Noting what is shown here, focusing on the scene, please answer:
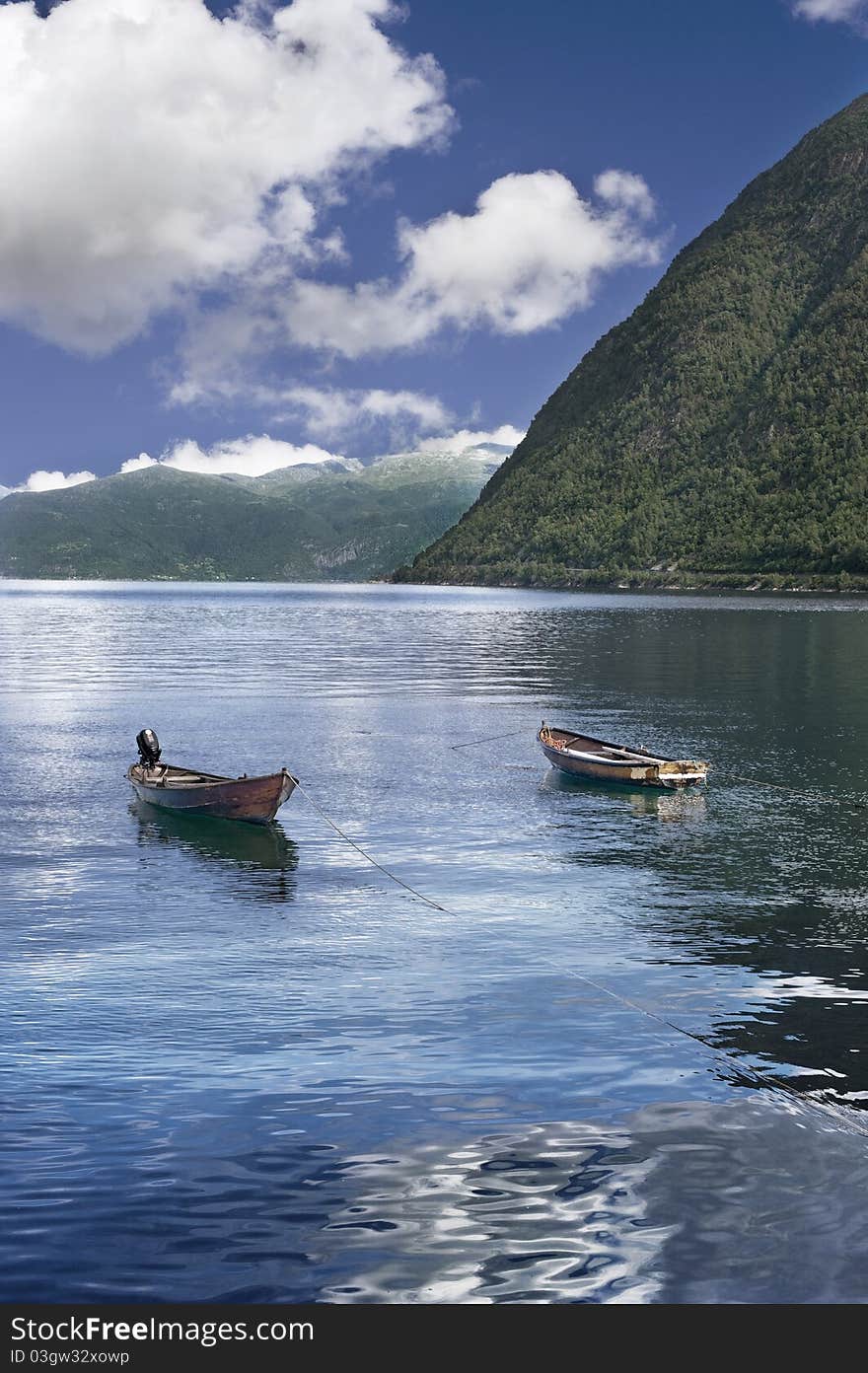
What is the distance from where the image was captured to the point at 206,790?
4331cm

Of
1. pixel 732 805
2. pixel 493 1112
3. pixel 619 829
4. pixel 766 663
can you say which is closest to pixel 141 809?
pixel 619 829

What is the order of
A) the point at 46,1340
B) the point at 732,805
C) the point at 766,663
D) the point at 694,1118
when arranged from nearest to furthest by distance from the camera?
the point at 46,1340
the point at 694,1118
the point at 732,805
the point at 766,663

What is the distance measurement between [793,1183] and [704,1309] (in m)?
3.47

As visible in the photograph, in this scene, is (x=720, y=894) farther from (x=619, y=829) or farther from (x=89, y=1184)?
(x=89, y=1184)

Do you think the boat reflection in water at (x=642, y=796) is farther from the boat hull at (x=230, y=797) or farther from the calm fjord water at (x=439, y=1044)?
the boat hull at (x=230, y=797)

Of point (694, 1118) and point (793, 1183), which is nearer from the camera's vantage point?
point (793, 1183)

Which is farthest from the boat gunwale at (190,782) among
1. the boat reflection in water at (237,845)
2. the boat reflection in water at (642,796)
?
the boat reflection in water at (642,796)

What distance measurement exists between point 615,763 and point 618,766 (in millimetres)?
200

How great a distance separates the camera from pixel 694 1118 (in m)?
19.2

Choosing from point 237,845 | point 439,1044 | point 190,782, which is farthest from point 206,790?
point 439,1044

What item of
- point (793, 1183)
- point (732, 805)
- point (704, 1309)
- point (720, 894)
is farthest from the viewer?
point (732, 805)

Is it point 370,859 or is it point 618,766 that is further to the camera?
point 618,766

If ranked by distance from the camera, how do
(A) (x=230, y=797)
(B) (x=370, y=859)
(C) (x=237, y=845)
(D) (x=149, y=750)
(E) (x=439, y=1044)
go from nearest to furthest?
(E) (x=439, y=1044)
(B) (x=370, y=859)
(C) (x=237, y=845)
(A) (x=230, y=797)
(D) (x=149, y=750)

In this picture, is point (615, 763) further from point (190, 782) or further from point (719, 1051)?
point (719, 1051)
